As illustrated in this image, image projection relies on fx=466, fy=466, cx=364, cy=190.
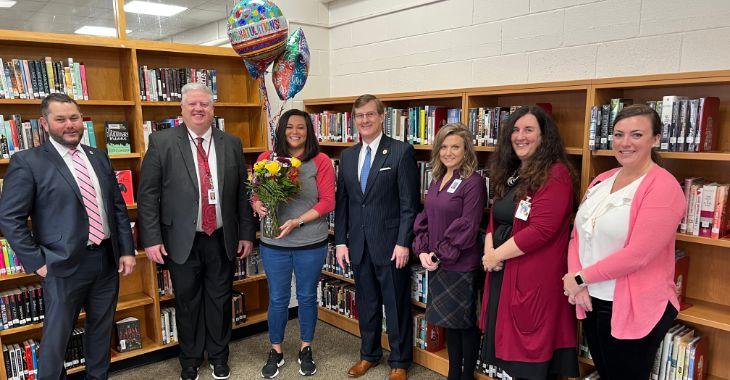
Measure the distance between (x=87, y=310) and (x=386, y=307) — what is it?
1718 millimetres

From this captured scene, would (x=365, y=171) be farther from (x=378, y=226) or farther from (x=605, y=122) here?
(x=605, y=122)

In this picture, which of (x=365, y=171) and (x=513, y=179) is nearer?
(x=513, y=179)

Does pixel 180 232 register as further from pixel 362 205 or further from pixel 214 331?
pixel 362 205

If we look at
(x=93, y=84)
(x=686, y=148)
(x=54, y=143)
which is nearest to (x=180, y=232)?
(x=54, y=143)

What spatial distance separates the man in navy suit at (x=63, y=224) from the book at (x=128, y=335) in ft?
1.99

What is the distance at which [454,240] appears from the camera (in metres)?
2.45

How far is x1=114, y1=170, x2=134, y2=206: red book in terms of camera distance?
3111 millimetres

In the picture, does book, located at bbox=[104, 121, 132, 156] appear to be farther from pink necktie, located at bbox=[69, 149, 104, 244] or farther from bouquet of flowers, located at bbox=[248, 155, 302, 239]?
bouquet of flowers, located at bbox=[248, 155, 302, 239]

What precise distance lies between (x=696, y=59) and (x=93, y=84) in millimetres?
3563

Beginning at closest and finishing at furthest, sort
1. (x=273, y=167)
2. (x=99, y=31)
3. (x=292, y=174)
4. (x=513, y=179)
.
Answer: (x=513, y=179)
(x=273, y=167)
(x=292, y=174)
(x=99, y=31)

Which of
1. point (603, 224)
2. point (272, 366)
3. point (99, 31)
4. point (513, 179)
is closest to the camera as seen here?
point (603, 224)

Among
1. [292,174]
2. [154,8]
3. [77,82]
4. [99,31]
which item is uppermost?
[154,8]

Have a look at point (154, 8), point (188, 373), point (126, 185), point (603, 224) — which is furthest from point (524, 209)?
point (154, 8)

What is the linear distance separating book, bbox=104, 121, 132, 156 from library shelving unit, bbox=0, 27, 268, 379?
0.18 feet
